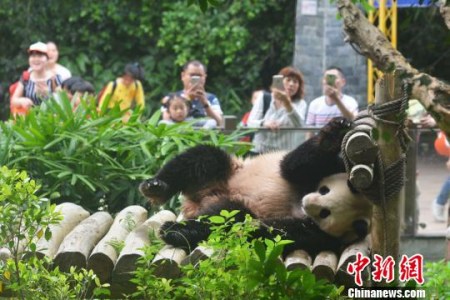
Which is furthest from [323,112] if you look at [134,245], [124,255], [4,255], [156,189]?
[4,255]

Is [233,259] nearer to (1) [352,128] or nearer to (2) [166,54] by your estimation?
(1) [352,128]

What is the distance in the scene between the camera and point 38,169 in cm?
860

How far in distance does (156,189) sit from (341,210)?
1236 millimetres

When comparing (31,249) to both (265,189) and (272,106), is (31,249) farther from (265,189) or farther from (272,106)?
(272,106)

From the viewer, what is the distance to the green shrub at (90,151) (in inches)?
336

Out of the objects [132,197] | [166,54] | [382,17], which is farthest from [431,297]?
[166,54]

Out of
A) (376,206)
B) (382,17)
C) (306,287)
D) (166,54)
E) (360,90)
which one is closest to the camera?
(306,287)

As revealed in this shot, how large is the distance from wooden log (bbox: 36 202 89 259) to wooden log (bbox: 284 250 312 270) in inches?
44.8

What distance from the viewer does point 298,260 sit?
20.5 feet

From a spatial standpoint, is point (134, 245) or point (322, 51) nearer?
point (134, 245)

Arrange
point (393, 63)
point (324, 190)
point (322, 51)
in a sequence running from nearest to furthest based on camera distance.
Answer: point (393, 63)
point (324, 190)
point (322, 51)

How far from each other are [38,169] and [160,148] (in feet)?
2.77

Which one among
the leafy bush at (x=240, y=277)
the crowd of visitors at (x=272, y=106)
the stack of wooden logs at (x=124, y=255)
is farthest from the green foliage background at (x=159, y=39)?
the leafy bush at (x=240, y=277)

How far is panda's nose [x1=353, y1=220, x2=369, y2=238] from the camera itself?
6.55 meters
